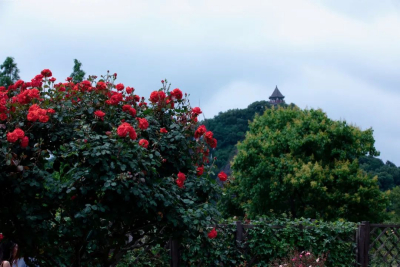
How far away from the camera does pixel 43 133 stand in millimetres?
5262

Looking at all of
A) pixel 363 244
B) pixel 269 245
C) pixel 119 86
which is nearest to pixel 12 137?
pixel 119 86

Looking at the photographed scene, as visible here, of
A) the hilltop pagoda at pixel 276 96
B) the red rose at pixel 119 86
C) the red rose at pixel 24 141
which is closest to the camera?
the red rose at pixel 24 141

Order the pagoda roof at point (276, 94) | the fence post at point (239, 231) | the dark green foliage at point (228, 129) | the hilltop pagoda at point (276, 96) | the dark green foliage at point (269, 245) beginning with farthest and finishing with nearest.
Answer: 1. the pagoda roof at point (276, 94)
2. the hilltop pagoda at point (276, 96)
3. the dark green foliage at point (228, 129)
4. the fence post at point (239, 231)
5. the dark green foliage at point (269, 245)

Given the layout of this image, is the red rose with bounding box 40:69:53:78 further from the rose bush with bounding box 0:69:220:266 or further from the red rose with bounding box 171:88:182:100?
the red rose with bounding box 171:88:182:100

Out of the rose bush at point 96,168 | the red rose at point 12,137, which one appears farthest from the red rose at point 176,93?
the red rose at point 12,137

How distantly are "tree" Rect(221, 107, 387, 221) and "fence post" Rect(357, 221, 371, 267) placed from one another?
11.0 meters

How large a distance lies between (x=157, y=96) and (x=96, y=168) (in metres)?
1.60

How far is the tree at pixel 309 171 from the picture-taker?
2105 centimetres

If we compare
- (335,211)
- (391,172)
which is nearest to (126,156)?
(335,211)

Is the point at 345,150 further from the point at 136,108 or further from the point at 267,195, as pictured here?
the point at 136,108

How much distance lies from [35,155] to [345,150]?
18833mm

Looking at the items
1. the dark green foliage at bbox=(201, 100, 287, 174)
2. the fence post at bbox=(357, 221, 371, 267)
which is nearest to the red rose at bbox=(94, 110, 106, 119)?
the fence post at bbox=(357, 221, 371, 267)

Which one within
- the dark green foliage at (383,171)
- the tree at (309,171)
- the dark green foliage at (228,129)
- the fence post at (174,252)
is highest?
the dark green foliage at (228,129)

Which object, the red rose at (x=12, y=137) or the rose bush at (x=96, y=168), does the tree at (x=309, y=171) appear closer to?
the rose bush at (x=96, y=168)
